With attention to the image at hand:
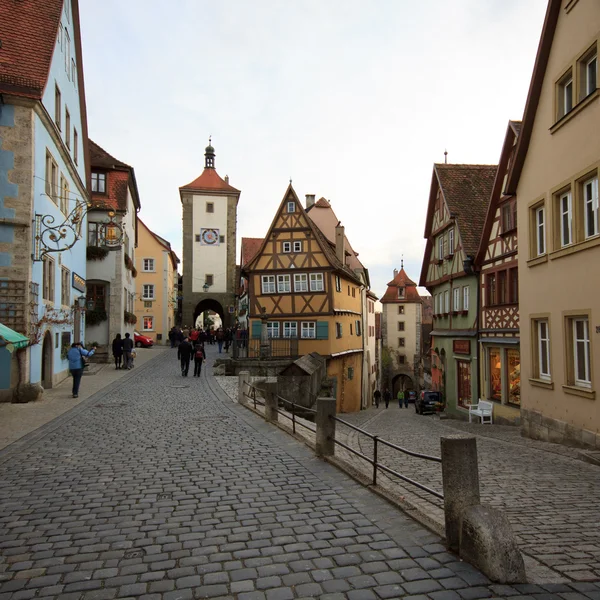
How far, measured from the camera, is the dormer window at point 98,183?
28891 millimetres

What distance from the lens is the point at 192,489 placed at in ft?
22.6

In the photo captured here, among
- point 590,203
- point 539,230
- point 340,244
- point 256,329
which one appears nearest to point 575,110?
point 590,203

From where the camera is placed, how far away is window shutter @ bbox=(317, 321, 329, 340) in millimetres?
29516

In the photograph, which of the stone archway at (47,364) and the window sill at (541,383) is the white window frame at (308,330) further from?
the window sill at (541,383)

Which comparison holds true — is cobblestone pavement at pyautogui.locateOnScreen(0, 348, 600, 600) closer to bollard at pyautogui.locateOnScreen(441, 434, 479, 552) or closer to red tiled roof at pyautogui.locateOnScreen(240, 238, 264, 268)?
bollard at pyautogui.locateOnScreen(441, 434, 479, 552)

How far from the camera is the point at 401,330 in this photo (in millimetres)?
63031

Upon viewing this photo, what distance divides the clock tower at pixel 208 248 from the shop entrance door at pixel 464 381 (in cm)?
3222

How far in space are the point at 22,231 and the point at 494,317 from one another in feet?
50.6

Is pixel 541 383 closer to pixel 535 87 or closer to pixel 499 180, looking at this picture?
pixel 535 87

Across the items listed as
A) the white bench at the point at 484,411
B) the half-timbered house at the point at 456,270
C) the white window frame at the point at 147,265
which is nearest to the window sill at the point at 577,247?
the white bench at the point at 484,411

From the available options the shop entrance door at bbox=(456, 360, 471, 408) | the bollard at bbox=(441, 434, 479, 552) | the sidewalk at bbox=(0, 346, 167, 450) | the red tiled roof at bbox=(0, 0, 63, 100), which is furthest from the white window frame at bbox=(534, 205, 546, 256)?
the red tiled roof at bbox=(0, 0, 63, 100)

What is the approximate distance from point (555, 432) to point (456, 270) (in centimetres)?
1168

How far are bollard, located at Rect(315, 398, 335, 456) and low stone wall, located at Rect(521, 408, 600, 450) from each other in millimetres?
5636

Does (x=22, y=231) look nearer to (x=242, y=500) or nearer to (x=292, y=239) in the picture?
(x=242, y=500)
